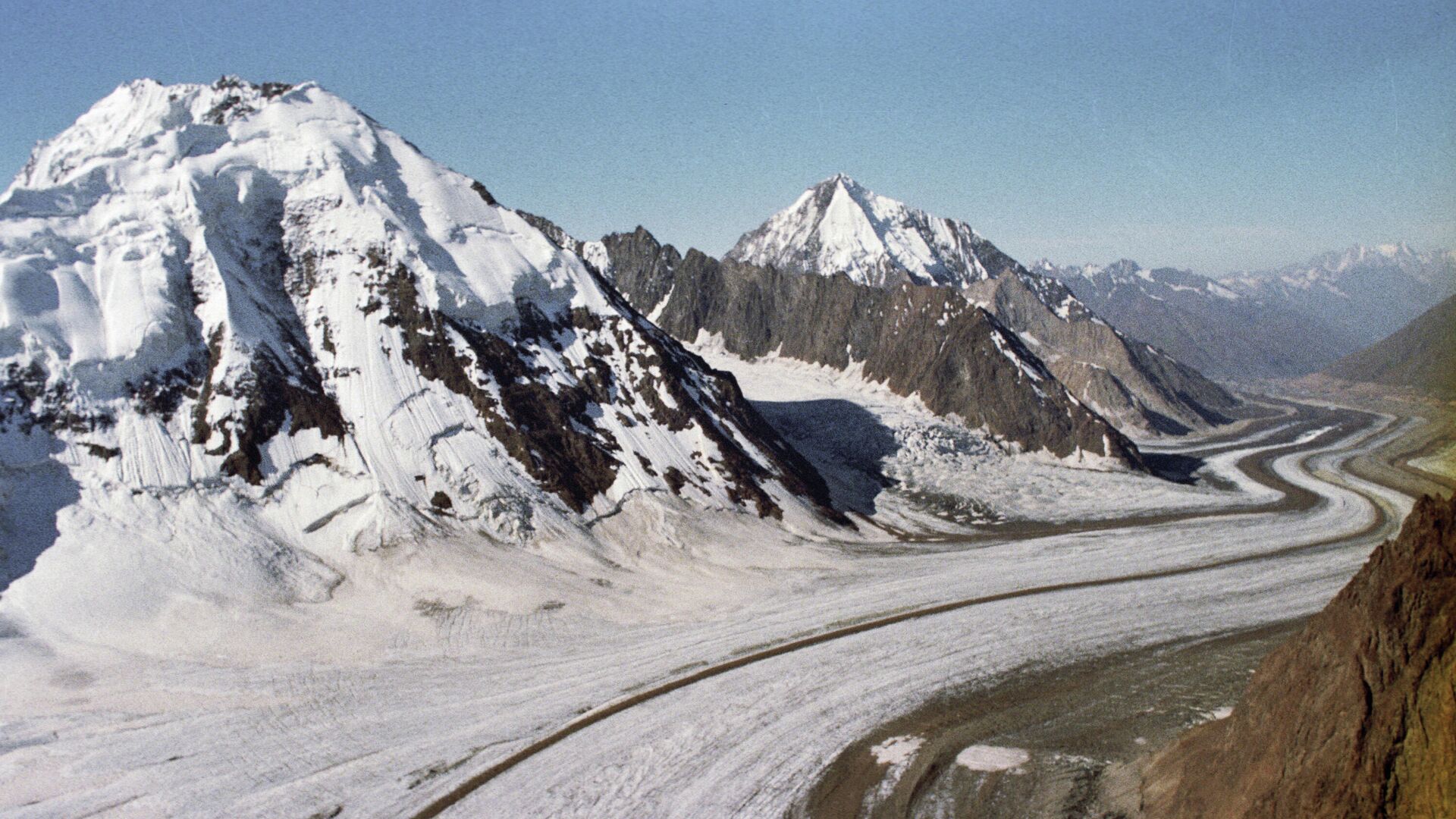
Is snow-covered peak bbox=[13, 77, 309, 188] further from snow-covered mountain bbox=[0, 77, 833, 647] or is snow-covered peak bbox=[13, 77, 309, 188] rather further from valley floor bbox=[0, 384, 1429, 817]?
valley floor bbox=[0, 384, 1429, 817]

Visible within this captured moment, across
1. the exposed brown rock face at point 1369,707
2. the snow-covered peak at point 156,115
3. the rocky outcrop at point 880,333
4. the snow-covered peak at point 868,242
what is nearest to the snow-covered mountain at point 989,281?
the snow-covered peak at point 868,242

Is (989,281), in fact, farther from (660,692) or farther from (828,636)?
(660,692)

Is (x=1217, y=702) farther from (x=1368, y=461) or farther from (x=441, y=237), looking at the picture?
(x=1368, y=461)

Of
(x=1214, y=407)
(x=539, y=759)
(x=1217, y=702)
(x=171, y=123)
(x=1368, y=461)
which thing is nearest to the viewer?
(x=539, y=759)

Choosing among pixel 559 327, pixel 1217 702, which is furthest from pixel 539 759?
pixel 559 327

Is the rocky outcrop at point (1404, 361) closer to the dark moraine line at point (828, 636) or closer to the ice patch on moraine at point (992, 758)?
the dark moraine line at point (828, 636)

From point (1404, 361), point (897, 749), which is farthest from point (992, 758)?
point (1404, 361)
